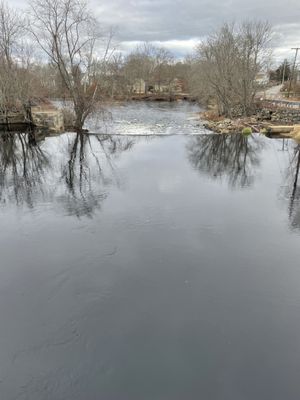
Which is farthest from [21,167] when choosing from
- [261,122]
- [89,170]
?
[261,122]

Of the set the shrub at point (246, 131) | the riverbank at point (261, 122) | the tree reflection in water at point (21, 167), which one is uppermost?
the riverbank at point (261, 122)

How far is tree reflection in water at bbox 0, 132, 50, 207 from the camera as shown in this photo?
11130 mm

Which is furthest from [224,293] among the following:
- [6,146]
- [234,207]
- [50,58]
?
[50,58]

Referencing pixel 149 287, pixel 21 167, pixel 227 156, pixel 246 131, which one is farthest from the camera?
pixel 246 131

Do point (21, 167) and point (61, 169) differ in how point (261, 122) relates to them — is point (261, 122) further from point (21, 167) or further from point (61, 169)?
point (21, 167)

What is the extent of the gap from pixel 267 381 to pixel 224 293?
1.76 m

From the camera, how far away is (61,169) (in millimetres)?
14016

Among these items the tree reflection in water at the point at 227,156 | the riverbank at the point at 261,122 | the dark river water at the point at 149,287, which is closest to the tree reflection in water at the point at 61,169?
the dark river water at the point at 149,287

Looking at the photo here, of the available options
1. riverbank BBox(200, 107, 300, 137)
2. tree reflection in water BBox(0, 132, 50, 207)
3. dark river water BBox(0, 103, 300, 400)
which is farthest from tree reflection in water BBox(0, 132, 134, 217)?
riverbank BBox(200, 107, 300, 137)

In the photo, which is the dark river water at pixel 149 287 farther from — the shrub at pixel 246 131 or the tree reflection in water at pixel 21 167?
the shrub at pixel 246 131

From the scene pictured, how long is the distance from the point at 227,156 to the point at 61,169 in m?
7.64

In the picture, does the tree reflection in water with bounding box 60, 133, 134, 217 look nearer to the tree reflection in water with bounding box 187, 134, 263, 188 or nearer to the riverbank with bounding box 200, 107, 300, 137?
the tree reflection in water with bounding box 187, 134, 263, 188

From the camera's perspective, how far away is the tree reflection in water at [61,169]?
10.6m

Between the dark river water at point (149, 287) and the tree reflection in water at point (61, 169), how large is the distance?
103mm
